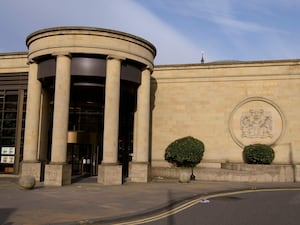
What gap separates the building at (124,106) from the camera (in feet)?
70.7

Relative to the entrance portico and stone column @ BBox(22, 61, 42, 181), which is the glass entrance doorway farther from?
stone column @ BBox(22, 61, 42, 181)

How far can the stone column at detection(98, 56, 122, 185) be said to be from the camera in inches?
830

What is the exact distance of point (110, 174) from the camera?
2105cm

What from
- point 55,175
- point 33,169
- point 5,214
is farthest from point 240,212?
point 33,169

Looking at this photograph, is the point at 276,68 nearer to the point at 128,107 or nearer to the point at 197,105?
the point at 197,105

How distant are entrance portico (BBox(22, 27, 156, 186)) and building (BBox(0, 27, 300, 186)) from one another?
0.19 feet

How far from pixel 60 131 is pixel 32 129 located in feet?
10.4

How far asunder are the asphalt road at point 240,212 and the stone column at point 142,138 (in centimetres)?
738

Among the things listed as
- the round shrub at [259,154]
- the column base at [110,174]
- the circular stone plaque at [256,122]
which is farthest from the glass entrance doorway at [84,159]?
the round shrub at [259,154]

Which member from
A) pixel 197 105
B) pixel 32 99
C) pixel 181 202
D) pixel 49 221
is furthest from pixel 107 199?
pixel 197 105

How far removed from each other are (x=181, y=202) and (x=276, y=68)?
1784 centimetres

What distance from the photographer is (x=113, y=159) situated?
70.4 ft

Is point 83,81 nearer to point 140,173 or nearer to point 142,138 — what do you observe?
point 142,138

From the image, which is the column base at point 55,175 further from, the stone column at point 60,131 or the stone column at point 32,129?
the stone column at point 32,129
